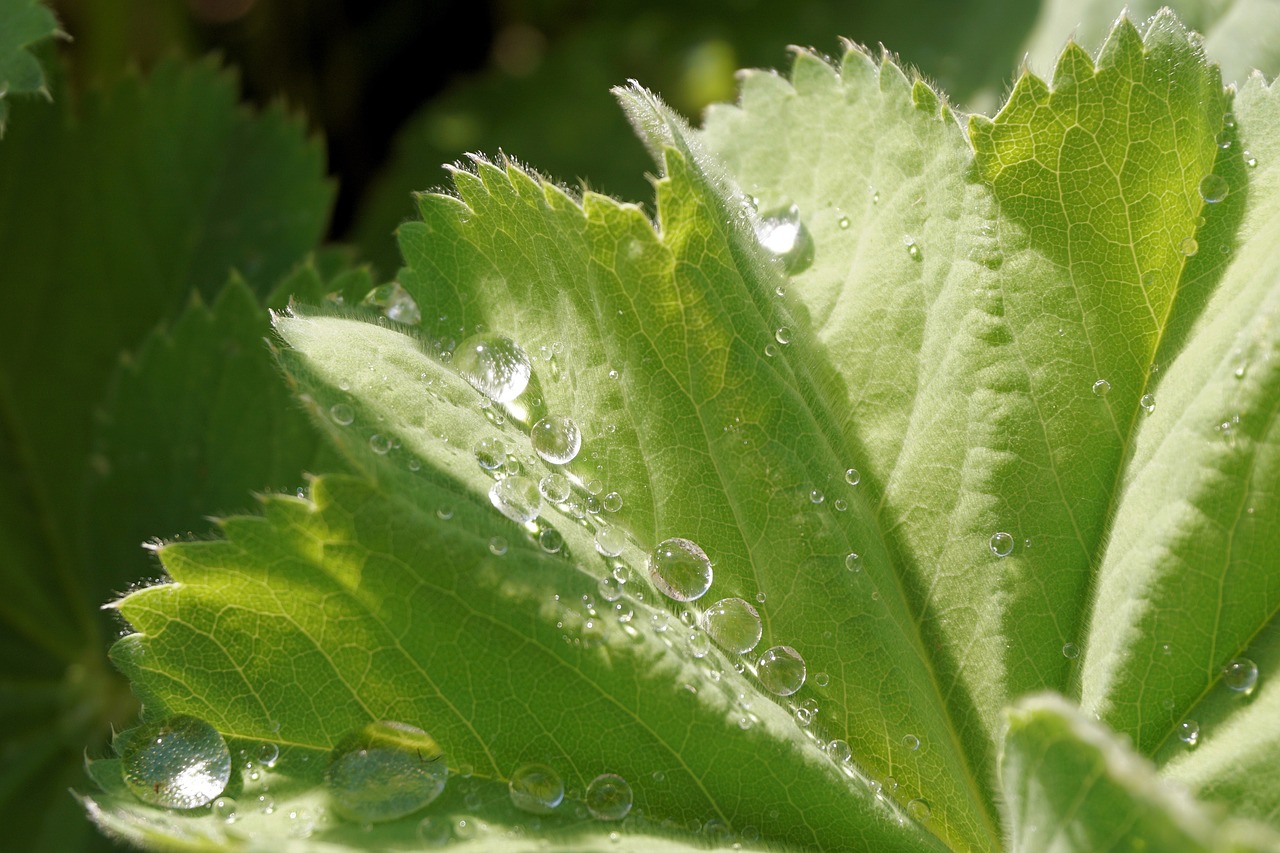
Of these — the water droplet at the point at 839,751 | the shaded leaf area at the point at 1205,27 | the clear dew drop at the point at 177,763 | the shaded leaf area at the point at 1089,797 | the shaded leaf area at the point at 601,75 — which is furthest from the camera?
the shaded leaf area at the point at 601,75

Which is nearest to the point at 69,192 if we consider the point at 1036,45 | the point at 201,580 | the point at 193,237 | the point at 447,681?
the point at 193,237

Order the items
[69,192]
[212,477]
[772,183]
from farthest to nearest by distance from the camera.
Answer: [69,192], [212,477], [772,183]

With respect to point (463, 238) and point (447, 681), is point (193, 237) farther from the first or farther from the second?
point (447, 681)

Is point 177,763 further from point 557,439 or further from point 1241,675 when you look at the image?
point 1241,675

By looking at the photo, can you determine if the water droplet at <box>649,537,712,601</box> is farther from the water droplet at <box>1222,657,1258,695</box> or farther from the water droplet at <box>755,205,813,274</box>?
the water droplet at <box>1222,657,1258,695</box>

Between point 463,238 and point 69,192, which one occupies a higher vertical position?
point 463,238

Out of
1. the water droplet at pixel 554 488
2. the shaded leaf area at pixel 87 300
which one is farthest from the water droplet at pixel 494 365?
the shaded leaf area at pixel 87 300

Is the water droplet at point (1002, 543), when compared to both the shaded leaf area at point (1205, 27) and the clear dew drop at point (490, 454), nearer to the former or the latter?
the clear dew drop at point (490, 454)

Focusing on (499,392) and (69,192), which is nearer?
(499,392)
